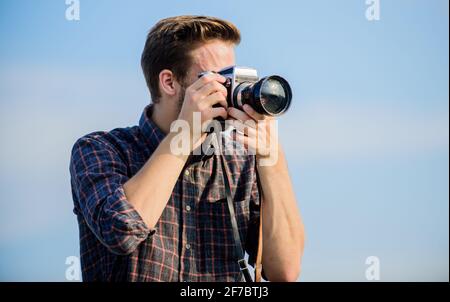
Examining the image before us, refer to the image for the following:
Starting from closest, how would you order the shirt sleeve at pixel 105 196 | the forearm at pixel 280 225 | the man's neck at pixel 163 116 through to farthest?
the shirt sleeve at pixel 105 196 < the forearm at pixel 280 225 < the man's neck at pixel 163 116

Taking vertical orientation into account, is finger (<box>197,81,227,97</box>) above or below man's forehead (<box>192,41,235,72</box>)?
below

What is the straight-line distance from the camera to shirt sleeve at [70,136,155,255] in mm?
1932

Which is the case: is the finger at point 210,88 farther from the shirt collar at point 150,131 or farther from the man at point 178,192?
the shirt collar at point 150,131

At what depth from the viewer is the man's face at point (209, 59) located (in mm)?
2418

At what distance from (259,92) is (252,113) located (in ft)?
0.25

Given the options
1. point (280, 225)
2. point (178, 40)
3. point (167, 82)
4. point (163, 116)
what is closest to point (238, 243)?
point (280, 225)

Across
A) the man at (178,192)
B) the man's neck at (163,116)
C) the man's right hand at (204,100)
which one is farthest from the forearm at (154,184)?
the man's neck at (163,116)

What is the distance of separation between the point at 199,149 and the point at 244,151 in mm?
225

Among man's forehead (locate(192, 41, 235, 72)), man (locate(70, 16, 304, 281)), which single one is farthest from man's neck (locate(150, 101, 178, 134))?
man's forehead (locate(192, 41, 235, 72))

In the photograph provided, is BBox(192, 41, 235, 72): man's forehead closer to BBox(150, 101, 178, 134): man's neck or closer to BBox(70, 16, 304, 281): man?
BBox(70, 16, 304, 281): man

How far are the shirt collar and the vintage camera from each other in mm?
289

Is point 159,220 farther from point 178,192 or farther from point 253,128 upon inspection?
point 253,128

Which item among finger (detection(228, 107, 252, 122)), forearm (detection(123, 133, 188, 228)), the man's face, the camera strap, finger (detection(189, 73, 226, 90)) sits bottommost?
the camera strap

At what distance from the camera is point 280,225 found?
226cm
